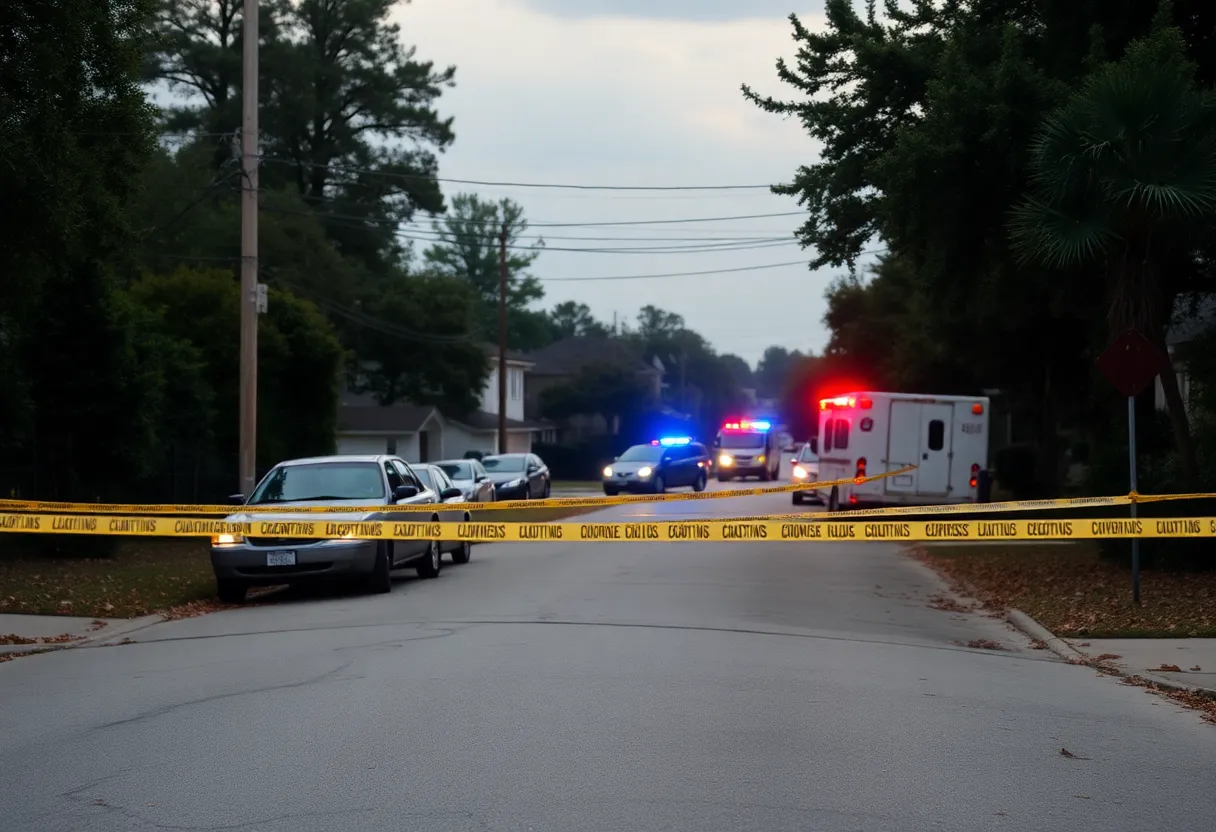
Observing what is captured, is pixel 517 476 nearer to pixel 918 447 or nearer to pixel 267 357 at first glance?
pixel 267 357

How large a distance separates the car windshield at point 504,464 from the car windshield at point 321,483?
21.0m

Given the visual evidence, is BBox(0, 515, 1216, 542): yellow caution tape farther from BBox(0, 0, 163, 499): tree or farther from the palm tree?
BBox(0, 0, 163, 499): tree

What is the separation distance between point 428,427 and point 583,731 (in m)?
52.3

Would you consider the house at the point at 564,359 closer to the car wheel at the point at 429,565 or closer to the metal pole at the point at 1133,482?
the car wheel at the point at 429,565

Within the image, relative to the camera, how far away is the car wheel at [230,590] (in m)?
15.8

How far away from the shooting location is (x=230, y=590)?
1595 cm

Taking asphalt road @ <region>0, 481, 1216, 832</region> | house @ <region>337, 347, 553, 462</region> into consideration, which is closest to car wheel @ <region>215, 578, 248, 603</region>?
asphalt road @ <region>0, 481, 1216, 832</region>

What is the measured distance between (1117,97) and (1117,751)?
8.97 m

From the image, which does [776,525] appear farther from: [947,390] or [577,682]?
[947,390]

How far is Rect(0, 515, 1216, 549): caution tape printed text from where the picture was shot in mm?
12781

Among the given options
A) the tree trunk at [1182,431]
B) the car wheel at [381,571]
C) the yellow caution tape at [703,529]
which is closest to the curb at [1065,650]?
the yellow caution tape at [703,529]

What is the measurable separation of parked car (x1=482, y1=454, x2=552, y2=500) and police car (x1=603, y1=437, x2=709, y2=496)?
259 centimetres

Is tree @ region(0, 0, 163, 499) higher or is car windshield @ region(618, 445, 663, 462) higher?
tree @ region(0, 0, 163, 499)

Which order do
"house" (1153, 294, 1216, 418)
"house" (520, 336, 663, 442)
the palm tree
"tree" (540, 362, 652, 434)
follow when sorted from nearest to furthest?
the palm tree → "house" (1153, 294, 1216, 418) → "tree" (540, 362, 652, 434) → "house" (520, 336, 663, 442)
